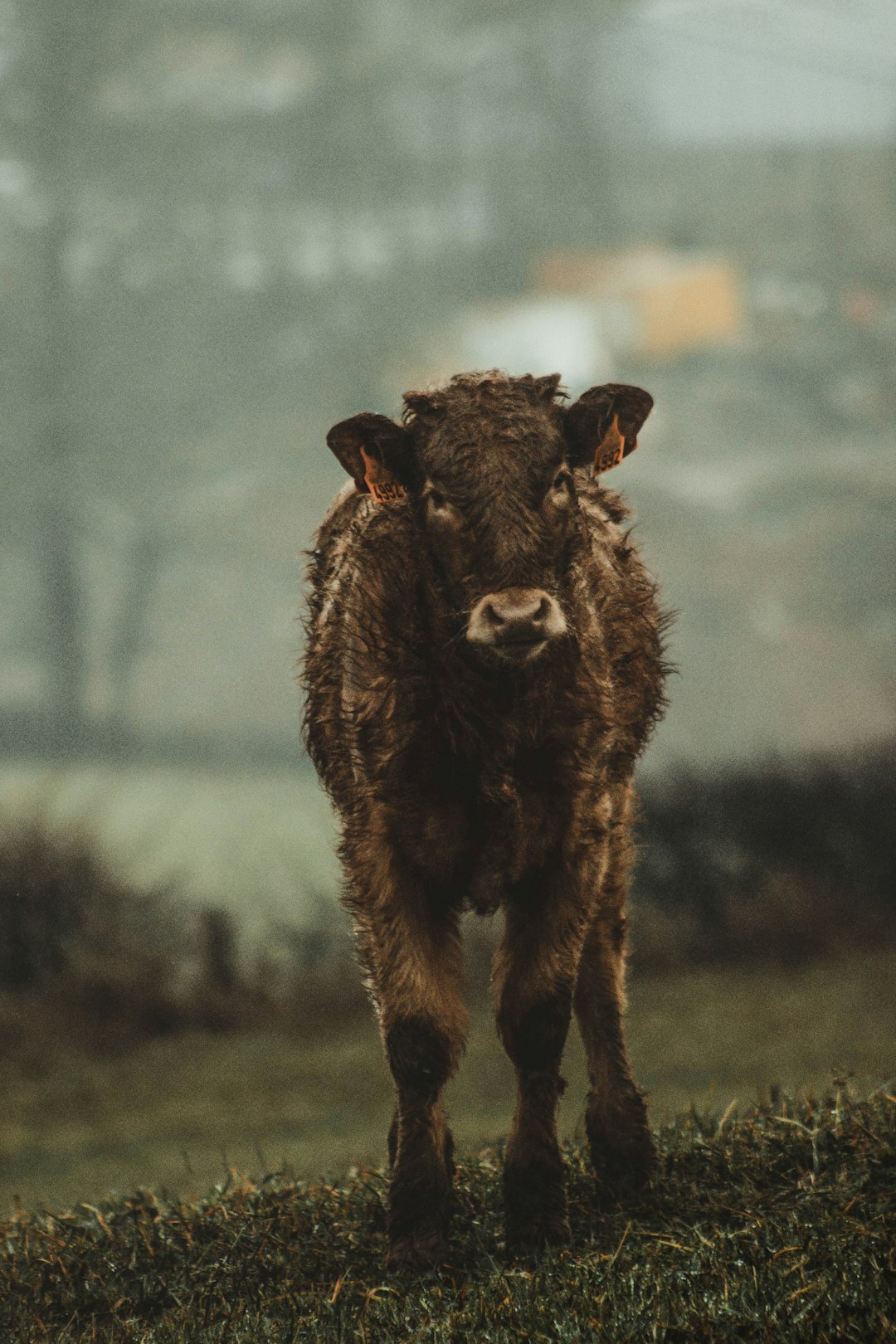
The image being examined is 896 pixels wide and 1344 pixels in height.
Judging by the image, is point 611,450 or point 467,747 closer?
point 467,747

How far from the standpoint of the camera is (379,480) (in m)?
6.27

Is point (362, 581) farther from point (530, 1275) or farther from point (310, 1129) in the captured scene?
point (310, 1129)

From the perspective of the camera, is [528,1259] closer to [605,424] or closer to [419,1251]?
[419,1251]

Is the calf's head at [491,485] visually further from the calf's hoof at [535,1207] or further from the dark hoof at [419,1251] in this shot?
the dark hoof at [419,1251]

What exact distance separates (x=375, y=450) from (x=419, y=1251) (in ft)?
10.1

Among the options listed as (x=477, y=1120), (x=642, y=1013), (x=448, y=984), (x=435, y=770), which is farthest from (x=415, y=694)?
(x=642, y=1013)

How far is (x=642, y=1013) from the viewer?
15852 mm

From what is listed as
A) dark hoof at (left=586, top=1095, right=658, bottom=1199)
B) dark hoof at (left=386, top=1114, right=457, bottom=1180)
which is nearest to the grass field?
dark hoof at (left=386, top=1114, right=457, bottom=1180)

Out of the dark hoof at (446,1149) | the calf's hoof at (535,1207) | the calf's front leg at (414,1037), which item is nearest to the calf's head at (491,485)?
the calf's front leg at (414,1037)

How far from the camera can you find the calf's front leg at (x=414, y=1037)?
6.35 m

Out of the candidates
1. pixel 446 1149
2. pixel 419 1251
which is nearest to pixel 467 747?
pixel 446 1149

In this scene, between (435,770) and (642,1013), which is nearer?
(435,770)

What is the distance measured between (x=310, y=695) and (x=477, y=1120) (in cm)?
668

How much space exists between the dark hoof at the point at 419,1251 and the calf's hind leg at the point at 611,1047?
1.08m
